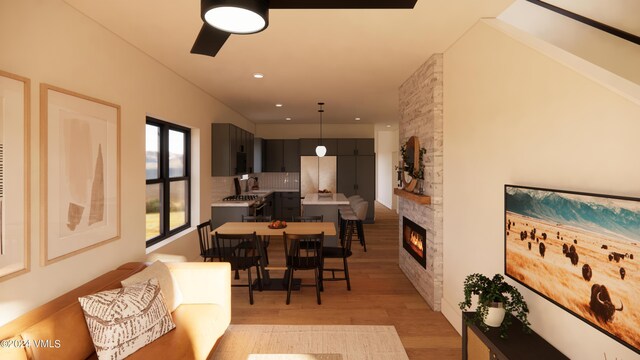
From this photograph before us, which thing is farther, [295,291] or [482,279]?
[295,291]

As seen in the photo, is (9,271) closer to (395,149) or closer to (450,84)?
(450,84)

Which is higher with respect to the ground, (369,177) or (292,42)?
(292,42)

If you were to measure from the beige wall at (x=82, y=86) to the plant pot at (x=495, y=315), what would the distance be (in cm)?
288

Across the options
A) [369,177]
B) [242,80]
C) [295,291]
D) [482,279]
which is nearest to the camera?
[482,279]

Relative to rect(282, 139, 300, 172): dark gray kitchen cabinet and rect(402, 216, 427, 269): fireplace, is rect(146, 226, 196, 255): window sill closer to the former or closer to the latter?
rect(402, 216, 427, 269): fireplace

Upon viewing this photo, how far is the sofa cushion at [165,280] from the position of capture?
265 centimetres

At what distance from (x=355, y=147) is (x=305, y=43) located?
5981 mm

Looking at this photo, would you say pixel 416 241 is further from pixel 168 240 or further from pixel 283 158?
pixel 283 158

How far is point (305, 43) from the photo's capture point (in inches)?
134

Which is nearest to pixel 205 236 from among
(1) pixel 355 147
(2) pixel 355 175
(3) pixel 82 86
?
(3) pixel 82 86

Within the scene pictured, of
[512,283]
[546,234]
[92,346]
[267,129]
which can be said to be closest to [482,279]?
[512,283]

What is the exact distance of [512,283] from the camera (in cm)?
238

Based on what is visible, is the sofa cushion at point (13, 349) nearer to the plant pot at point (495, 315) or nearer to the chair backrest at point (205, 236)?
the chair backrest at point (205, 236)

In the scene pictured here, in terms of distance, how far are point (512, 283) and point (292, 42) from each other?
2755 millimetres
